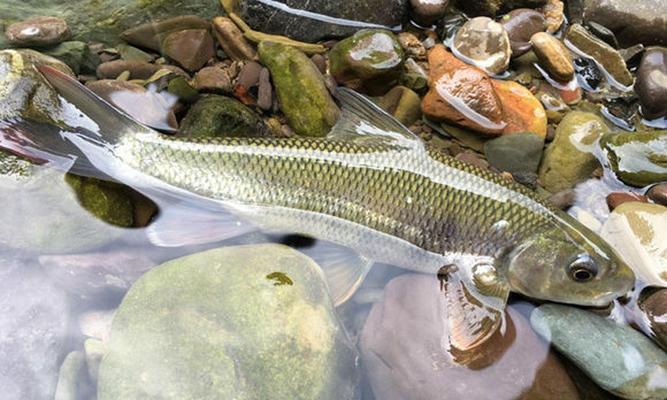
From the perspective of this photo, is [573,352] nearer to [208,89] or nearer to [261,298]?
[261,298]

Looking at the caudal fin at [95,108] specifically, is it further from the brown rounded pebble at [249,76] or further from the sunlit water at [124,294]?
the brown rounded pebble at [249,76]

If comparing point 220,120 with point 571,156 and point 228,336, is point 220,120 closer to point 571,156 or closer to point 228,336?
point 228,336

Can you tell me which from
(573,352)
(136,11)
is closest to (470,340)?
(573,352)

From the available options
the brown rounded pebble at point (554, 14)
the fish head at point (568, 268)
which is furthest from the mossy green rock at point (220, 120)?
the brown rounded pebble at point (554, 14)

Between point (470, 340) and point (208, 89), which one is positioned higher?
point (208, 89)

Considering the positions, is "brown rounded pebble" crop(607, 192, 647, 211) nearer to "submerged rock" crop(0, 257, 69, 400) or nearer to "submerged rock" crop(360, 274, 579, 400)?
"submerged rock" crop(360, 274, 579, 400)

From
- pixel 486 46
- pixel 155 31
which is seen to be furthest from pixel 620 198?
pixel 155 31

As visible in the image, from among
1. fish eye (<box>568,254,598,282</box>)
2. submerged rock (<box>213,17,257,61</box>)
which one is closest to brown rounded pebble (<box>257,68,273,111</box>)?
submerged rock (<box>213,17,257,61</box>)
